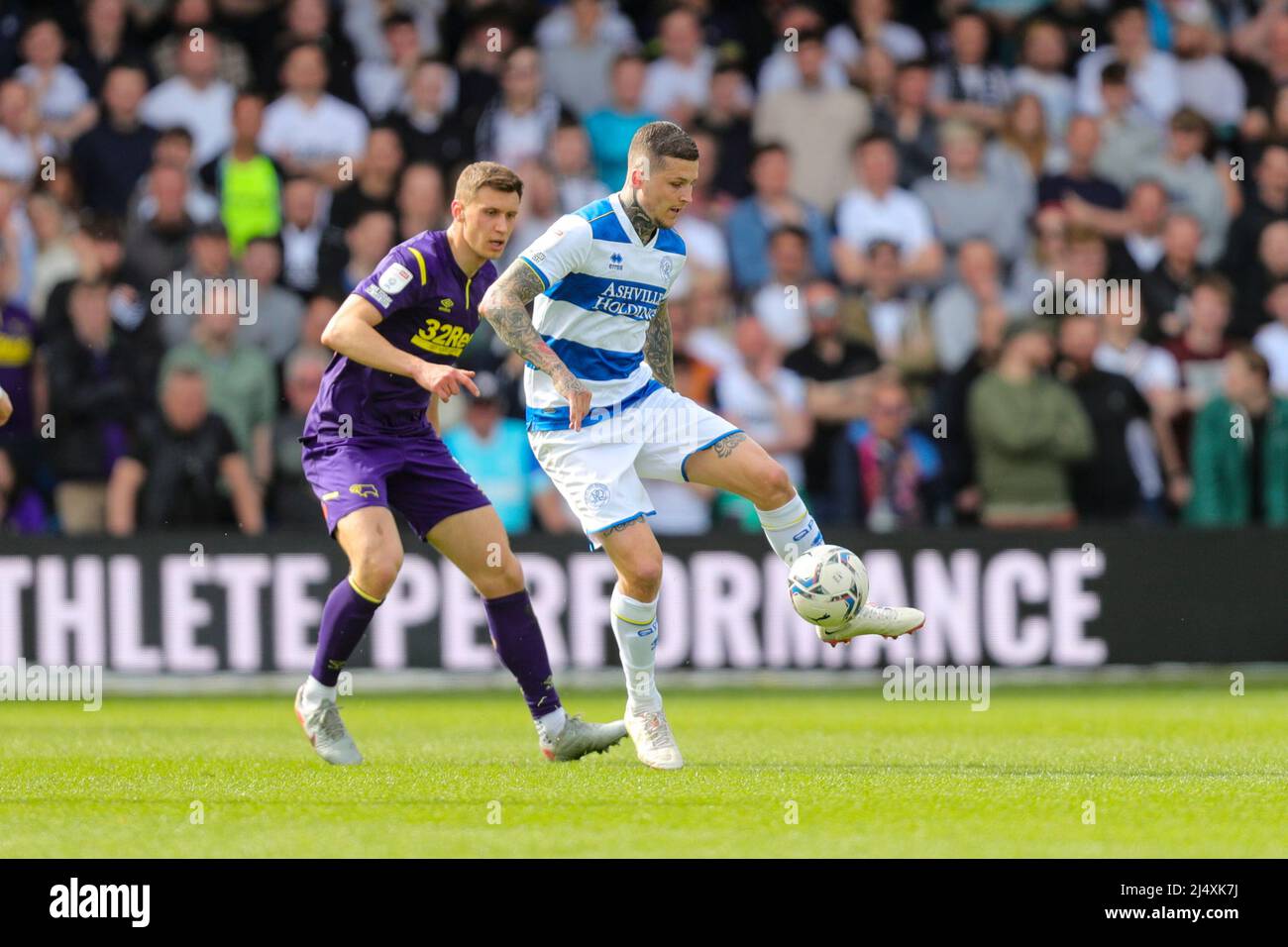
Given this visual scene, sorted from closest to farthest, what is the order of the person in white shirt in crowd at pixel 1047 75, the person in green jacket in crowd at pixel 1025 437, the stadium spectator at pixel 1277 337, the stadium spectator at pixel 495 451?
the stadium spectator at pixel 495 451, the person in green jacket in crowd at pixel 1025 437, the stadium spectator at pixel 1277 337, the person in white shirt in crowd at pixel 1047 75

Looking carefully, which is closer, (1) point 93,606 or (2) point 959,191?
(1) point 93,606

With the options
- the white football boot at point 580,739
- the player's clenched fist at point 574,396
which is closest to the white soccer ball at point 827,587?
the white football boot at point 580,739

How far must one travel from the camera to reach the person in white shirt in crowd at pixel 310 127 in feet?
50.3

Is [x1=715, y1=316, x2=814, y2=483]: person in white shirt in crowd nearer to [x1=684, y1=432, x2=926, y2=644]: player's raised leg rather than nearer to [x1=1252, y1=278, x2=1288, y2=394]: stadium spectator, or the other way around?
[x1=1252, y1=278, x2=1288, y2=394]: stadium spectator

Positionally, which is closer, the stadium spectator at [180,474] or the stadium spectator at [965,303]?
the stadium spectator at [180,474]

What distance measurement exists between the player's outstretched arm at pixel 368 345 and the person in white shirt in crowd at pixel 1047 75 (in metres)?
10.2

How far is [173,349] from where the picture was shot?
13867mm

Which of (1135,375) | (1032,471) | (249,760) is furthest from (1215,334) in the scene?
(249,760)

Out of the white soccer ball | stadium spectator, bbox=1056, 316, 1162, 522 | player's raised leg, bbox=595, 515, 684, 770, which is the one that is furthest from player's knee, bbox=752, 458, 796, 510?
stadium spectator, bbox=1056, 316, 1162, 522

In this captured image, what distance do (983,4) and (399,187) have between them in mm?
6200

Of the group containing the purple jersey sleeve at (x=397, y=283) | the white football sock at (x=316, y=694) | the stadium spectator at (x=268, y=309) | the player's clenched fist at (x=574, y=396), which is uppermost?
the stadium spectator at (x=268, y=309)

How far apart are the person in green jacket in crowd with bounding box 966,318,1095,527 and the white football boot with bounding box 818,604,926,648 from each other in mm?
6025

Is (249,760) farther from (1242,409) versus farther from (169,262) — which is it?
(1242,409)

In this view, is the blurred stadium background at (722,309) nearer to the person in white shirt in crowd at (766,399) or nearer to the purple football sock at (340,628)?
the person in white shirt in crowd at (766,399)
